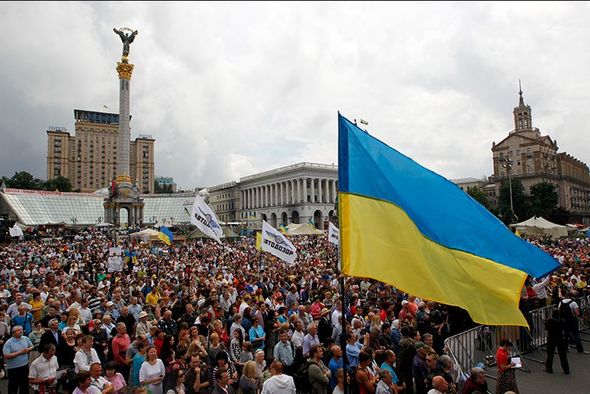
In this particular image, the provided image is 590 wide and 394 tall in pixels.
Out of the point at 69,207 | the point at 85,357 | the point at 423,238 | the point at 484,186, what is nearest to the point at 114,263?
the point at 85,357

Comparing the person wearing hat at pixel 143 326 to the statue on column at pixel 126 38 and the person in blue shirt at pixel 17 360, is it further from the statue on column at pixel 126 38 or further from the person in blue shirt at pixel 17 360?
the statue on column at pixel 126 38

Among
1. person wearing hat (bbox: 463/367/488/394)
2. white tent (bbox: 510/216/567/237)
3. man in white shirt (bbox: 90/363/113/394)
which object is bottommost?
person wearing hat (bbox: 463/367/488/394)

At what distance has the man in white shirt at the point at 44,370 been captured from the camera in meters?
6.38

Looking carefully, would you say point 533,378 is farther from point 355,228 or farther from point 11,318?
point 11,318

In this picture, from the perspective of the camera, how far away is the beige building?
5640 inches

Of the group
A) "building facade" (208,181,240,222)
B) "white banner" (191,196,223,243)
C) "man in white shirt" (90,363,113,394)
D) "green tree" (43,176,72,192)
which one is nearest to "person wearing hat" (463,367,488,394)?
"man in white shirt" (90,363,113,394)

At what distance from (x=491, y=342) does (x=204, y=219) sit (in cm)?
1127

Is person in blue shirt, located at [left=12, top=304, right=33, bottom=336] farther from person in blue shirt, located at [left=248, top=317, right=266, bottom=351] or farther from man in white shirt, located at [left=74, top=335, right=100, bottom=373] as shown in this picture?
person in blue shirt, located at [left=248, top=317, right=266, bottom=351]

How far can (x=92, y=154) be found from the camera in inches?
5866

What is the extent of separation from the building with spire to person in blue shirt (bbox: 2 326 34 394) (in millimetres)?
89159

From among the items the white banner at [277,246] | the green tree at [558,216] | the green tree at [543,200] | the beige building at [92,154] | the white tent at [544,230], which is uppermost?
the beige building at [92,154]

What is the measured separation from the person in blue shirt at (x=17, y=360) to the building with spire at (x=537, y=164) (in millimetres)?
89159

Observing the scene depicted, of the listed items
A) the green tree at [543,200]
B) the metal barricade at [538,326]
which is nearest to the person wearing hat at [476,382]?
the metal barricade at [538,326]

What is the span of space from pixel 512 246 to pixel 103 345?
23.4 ft
